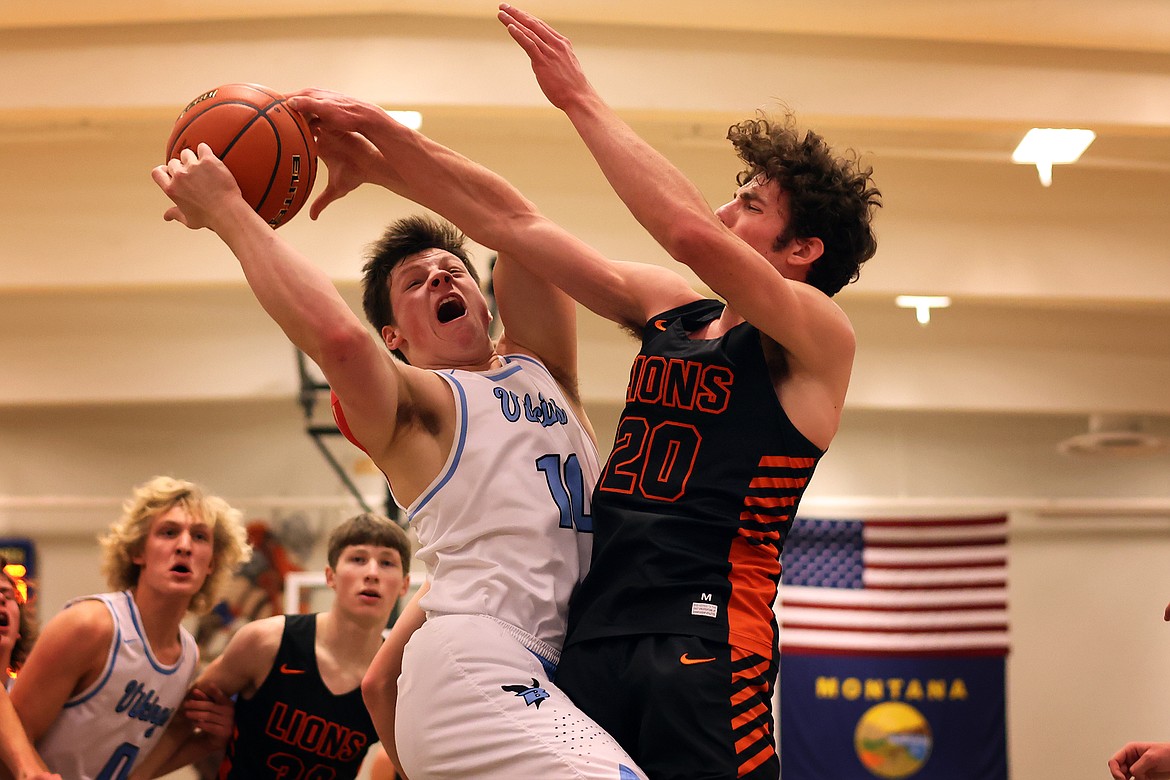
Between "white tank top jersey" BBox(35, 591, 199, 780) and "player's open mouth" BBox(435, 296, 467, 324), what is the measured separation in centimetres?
227

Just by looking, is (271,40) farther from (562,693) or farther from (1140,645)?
(1140,645)

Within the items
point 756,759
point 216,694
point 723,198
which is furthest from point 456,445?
point 723,198

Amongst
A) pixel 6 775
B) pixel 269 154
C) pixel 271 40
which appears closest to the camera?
pixel 269 154

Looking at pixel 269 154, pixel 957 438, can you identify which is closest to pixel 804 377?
pixel 269 154

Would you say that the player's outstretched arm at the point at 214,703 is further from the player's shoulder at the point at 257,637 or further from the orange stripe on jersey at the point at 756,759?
the orange stripe on jersey at the point at 756,759

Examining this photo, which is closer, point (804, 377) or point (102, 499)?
point (804, 377)

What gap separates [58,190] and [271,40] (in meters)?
2.38

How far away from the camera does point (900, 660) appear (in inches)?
389

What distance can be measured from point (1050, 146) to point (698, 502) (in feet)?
17.4

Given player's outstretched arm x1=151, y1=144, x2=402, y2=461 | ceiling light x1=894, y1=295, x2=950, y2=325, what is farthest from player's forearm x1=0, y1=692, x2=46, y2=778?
ceiling light x1=894, y1=295, x2=950, y2=325

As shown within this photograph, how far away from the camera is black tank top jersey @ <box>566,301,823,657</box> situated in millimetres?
2443

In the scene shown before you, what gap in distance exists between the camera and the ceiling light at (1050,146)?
22.3 ft

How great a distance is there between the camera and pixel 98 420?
10781mm

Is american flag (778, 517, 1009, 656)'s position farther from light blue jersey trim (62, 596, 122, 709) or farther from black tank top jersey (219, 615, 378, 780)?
light blue jersey trim (62, 596, 122, 709)
